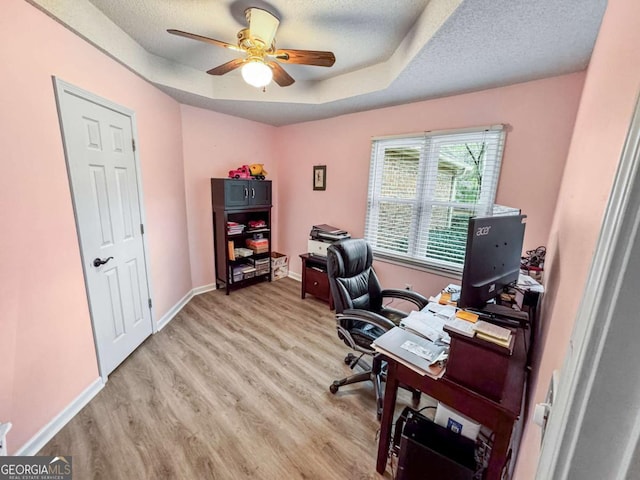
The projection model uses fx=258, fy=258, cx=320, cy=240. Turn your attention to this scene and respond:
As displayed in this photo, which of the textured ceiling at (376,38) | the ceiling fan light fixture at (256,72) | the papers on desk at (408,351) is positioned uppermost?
the textured ceiling at (376,38)

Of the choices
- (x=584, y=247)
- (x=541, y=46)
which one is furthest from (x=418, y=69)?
(x=584, y=247)

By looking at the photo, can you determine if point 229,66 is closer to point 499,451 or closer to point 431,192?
point 431,192

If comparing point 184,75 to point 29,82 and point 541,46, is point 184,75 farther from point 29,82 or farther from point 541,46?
point 541,46

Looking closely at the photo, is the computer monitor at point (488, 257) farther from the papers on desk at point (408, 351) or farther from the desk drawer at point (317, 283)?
the desk drawer at point (317, 283)

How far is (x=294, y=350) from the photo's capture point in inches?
94.1

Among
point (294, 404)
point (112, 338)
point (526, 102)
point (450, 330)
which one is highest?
point (526, 102)

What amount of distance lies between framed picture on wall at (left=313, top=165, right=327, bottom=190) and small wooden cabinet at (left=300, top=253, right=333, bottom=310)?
971 millimetres

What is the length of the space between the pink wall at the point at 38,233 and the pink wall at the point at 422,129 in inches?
88.7

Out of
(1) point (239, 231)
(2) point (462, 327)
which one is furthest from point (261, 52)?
(1) point (239, 231)

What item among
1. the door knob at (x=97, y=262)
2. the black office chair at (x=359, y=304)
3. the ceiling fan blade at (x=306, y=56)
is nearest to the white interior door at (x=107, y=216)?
the door knob at (x=97, y=262)

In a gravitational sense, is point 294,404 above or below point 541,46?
below

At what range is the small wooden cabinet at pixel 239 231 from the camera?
10.8 ft

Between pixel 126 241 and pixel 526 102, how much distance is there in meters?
3.47

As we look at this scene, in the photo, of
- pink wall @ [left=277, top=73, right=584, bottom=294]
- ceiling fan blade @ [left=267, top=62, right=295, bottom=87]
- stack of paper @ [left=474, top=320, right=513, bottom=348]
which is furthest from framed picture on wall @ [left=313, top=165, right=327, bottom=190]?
stack of paper @ [left=474, top=320, right=513, bottom=348]
